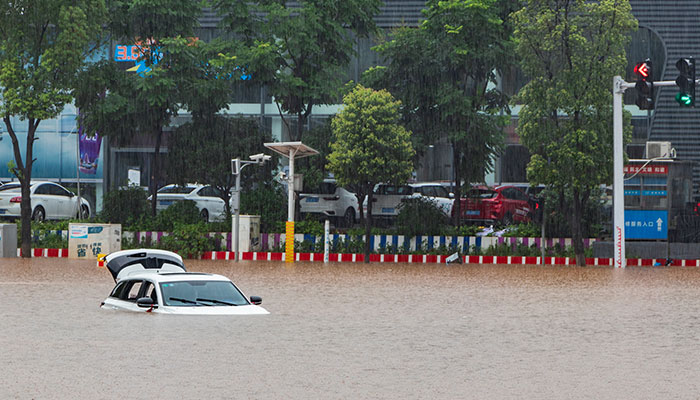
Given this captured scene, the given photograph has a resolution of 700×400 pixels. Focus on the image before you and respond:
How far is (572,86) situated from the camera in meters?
33.0

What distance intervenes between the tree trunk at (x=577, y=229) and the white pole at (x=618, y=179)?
7.91ft

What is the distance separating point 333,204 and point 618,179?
12.1m

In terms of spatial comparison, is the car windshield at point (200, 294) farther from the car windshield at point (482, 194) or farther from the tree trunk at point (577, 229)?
the car windshield at point (482, 194)

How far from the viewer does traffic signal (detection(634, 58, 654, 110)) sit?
2464 centimetres

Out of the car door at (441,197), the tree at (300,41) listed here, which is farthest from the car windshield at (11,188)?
the car door at (441,197)

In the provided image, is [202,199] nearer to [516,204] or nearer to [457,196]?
[457,196]

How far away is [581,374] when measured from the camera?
11.0 metres

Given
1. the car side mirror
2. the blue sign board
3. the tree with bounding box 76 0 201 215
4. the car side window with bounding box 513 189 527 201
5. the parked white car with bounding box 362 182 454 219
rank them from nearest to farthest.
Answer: the car side mirror
the blue sign board
the tree with bounding box 76 0 201 215
the parked white car with bounding box 362 182 454 219
the car side window with bounding box 513 189 527 201

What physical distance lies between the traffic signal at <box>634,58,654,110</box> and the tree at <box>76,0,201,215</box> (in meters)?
18.1

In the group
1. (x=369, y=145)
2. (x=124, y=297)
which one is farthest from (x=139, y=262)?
(x=369, y=145)

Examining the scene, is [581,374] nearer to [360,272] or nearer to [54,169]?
[360,272]

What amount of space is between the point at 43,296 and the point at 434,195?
21.8m

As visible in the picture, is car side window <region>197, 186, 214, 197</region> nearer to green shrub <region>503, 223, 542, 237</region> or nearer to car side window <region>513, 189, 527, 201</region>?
car side window <region>513, 189, 527, 201</region>

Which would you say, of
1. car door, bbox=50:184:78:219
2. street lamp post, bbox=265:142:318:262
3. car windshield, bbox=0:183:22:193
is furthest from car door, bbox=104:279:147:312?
car door, bbox=50:184:78:219
